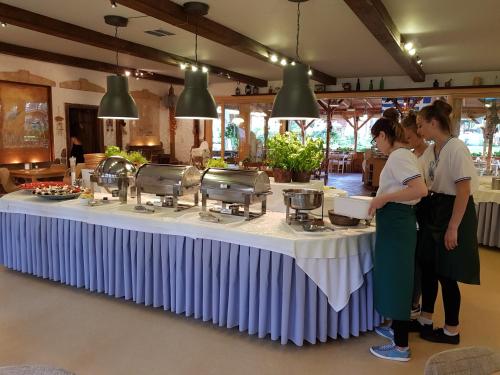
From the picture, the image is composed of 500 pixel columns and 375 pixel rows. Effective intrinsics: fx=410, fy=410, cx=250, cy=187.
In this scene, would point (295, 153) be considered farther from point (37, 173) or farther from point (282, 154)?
point (37, 173)

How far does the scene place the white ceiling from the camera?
14.2 ft

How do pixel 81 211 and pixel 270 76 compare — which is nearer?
pixel 81 211

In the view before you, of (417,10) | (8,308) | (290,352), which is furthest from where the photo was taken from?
(417,10)

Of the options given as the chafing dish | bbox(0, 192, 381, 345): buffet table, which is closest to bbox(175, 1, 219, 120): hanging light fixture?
bbox(0, 192, 381, 345): buffet table

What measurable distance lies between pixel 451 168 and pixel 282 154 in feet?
5.44

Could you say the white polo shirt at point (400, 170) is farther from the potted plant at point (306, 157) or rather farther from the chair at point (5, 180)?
the chair at point (5, 180)

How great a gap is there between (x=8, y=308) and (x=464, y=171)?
3312 millimetres

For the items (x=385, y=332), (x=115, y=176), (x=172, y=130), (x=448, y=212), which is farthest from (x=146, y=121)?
(x=448, y=212)

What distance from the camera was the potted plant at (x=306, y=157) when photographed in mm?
3785

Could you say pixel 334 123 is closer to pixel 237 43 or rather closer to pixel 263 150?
pixel 263 150

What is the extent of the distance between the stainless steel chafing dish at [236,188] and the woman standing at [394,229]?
2.90 ft

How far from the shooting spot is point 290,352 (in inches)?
99.4

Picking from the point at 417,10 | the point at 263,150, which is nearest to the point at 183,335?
the point at 417,10

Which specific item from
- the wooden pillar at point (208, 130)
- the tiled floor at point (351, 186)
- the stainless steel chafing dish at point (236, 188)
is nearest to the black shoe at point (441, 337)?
the stainless steel chafing dish at point (236, 188)
